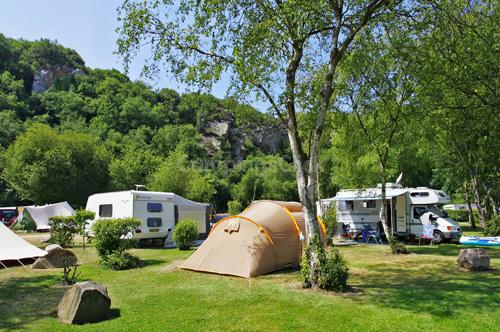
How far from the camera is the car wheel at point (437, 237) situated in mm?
18000

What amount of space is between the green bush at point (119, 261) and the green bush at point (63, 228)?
571cm

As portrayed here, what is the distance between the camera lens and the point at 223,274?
9961 mm

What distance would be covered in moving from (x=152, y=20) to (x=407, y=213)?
48.8 ft

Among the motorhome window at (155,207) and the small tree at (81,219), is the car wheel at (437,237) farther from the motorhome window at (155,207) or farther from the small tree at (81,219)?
the small tree at (81,219)

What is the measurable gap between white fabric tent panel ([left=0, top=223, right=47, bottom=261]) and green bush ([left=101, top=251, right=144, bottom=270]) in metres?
2.06

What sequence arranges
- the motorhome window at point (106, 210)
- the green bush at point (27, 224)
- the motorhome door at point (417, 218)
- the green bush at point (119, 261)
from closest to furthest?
the green bush at point (119, 261) → the motorhome window at point (106, 210) → the motorhome door at point (417, 218) → the green bush at point (27, 224)

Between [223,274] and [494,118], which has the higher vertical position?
[494,118]

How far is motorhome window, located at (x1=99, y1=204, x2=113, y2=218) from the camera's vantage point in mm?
17172

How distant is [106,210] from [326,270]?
482 inches

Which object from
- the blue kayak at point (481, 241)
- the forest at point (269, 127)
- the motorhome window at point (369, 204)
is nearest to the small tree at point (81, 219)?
the forest at point (269, 127)

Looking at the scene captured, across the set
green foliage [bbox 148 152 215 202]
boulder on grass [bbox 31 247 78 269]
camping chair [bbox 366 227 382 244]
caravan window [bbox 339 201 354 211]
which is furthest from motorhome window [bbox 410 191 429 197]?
green foliage [bbox 148 152 215 202]

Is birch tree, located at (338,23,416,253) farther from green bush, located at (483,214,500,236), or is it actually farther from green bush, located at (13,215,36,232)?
green bush, located at (13,215,36,232)

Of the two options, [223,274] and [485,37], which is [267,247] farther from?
[485,37]

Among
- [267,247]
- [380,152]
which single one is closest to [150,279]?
[267,247]
